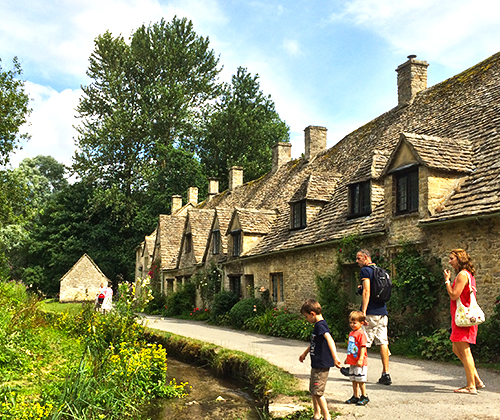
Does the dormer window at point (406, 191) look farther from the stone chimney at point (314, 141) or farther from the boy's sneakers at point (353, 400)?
the stone chimney at point (314, 141)

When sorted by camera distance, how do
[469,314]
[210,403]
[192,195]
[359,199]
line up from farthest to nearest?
[192,195], [359,199], [210,403], [469,314]

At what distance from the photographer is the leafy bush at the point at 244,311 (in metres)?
18.8

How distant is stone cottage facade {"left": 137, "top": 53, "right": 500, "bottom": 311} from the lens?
11.2 meters

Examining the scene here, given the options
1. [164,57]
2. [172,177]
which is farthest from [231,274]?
[164,57]

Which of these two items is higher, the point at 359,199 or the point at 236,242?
the point at 359,199

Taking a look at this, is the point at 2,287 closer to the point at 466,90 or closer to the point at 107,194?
the point at 466,90

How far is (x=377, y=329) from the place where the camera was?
7660mm

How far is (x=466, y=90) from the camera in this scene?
638 inches

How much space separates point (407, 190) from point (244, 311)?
8.47m

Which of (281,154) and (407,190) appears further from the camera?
(281,154)

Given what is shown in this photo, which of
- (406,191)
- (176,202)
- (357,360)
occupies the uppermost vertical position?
(176,202)

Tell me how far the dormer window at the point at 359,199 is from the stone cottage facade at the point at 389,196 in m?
0.03

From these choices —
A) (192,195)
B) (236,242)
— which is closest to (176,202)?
(192,195)

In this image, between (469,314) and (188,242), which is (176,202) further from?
(469,314)
